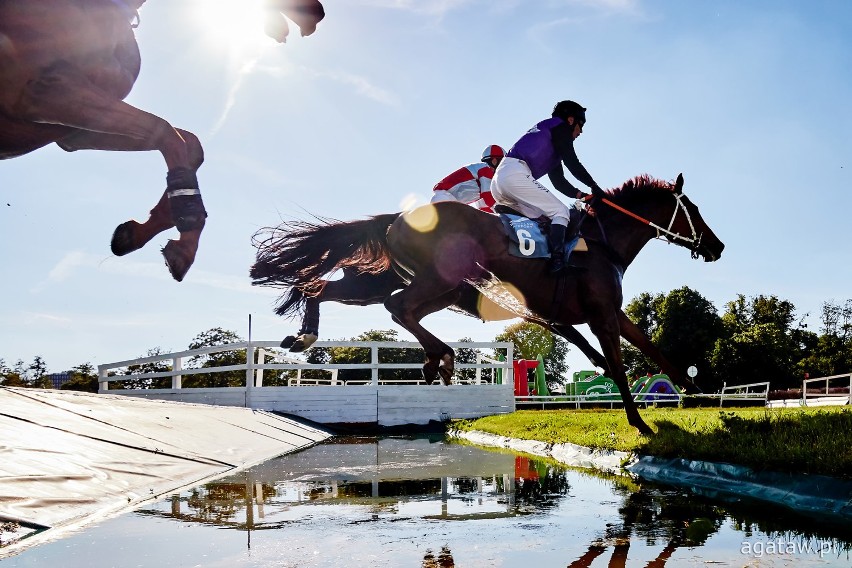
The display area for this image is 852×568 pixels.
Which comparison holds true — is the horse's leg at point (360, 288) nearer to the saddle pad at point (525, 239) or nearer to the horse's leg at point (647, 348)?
the saddle pad at point (525, 239)

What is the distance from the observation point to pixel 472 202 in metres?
9.04

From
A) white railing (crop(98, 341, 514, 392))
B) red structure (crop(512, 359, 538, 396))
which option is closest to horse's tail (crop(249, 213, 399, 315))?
white railing (crop(98, 341, 514, 392))

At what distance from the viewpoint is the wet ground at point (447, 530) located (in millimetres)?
2883

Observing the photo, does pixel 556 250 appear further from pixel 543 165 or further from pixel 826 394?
pixel 826 394

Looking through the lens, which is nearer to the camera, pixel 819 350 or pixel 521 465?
pixel 521 465

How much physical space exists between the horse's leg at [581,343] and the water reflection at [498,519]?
6.37ft

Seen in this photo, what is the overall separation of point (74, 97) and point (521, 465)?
497 cm

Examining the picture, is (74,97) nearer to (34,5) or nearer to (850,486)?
(34,5)

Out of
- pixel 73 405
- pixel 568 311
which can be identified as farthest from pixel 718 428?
pixel 73 405

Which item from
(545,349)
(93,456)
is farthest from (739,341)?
(93,456)

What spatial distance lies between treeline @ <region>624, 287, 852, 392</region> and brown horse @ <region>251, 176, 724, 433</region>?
1903 inches

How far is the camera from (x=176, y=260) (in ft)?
11.3

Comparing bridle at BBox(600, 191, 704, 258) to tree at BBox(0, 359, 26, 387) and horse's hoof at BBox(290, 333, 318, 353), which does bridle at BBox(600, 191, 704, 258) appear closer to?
horse's hoof at BBox(290, 333, 318, 353)

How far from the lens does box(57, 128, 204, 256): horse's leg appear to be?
357cm
